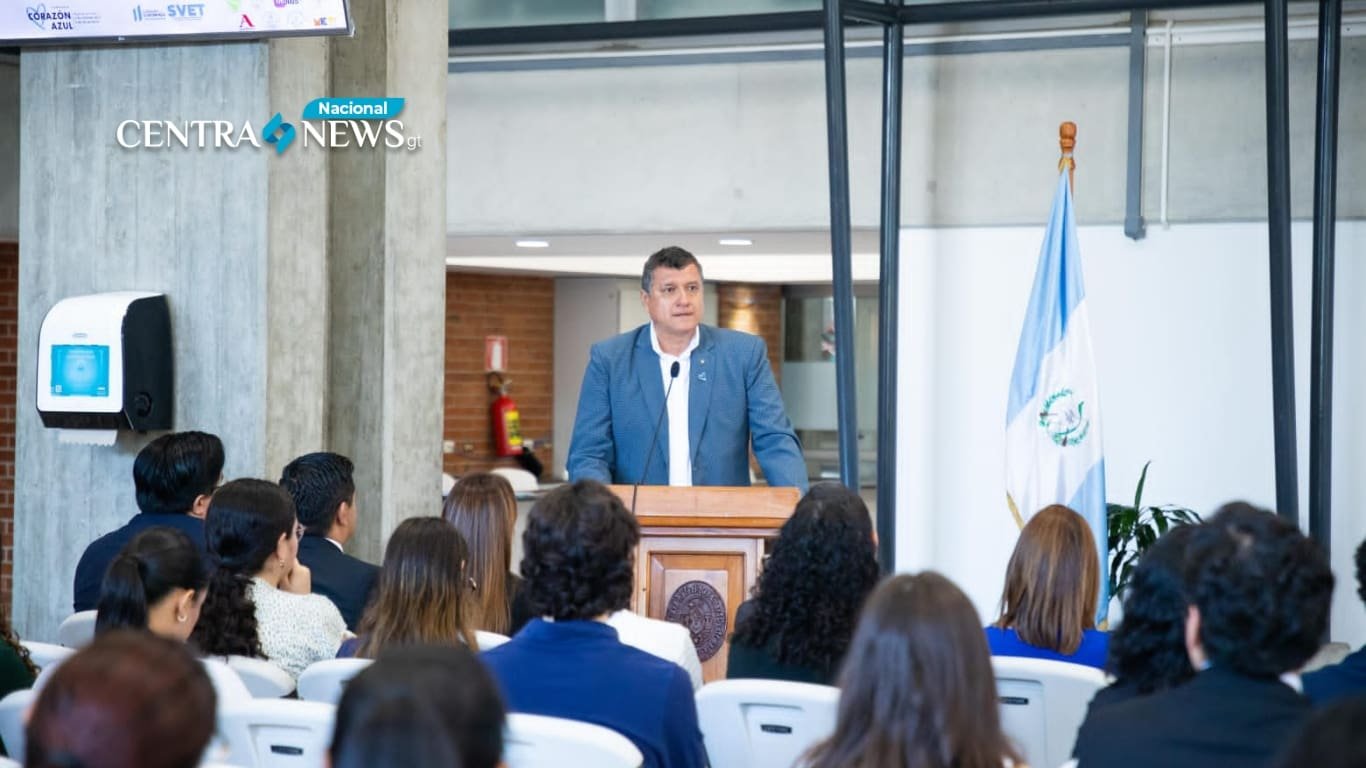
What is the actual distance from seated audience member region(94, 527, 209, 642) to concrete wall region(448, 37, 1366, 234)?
4141mm

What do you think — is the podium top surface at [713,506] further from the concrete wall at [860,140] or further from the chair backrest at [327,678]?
the concrete wall at [860,140]

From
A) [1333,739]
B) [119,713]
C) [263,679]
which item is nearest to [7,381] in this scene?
[263,679]

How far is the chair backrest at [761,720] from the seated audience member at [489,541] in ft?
3.43

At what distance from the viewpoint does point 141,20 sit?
196 inches

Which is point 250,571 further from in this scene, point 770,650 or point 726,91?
point 726,91

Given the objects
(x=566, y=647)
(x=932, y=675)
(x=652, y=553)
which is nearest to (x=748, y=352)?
(x=652, y=553)

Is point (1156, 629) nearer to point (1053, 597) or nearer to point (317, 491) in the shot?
point (1053, 597)

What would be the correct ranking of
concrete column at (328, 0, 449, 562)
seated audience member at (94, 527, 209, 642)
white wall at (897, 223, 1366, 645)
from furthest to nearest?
white wall at (897, 223, 1366, 645), concrete column at (328, 0, 449, 562), seated audience member at (94, 527, 209, 642)

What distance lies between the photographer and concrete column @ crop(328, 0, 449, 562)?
539 centimetres

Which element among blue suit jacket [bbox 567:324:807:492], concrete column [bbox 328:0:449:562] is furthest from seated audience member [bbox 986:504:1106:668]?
concrete column [bbox 328:0:449:562]

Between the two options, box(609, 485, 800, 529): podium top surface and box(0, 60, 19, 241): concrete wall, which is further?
box(0, 60, 19, 241): concrete wall

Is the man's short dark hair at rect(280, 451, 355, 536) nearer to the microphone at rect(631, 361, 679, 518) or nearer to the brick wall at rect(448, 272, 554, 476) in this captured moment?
the microphone at rect(631, 361, 679, 518)

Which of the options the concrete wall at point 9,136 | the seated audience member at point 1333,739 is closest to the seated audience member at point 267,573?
the seated audience member at point 1333,739

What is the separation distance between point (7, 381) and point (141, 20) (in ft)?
13.2
